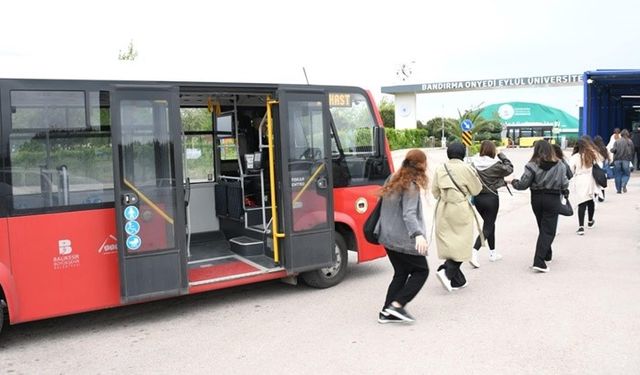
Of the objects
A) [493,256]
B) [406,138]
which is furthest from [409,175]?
[406,138]

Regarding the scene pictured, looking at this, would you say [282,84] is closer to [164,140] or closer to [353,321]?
[164,140]

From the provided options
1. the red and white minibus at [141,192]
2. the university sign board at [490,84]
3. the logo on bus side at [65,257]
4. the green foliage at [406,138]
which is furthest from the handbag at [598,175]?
the university sign board at [490,84]

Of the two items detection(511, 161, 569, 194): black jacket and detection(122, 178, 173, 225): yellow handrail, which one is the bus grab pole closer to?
detection(122, 178, 173, 225): yellow handrail

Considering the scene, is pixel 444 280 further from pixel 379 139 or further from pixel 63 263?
pixel 63 263

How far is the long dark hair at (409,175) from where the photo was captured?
5516 millimetres

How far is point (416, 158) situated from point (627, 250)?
520 cm

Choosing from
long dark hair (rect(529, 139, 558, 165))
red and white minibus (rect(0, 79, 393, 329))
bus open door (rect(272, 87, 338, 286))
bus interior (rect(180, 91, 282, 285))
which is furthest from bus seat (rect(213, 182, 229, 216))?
long dark hair (rect(529, 139, 558, 165))

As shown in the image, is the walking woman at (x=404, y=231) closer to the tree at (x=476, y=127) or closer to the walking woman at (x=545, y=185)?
the walking woman at (x=545, y=185)

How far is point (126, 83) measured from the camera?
572 centimetres

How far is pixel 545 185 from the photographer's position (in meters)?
7.65

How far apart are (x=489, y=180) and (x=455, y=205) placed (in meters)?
1.57

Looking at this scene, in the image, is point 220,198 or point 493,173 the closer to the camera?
point 493,173

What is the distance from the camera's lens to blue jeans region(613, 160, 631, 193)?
16344 millimetres

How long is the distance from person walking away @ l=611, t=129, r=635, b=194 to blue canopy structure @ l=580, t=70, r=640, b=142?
440cm
